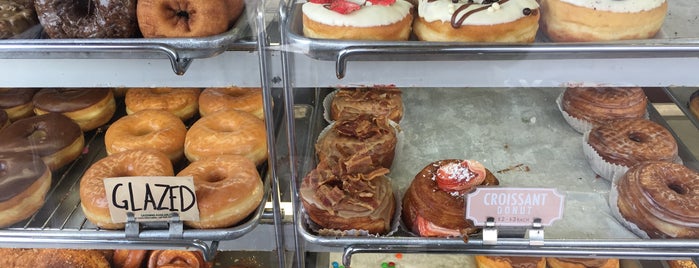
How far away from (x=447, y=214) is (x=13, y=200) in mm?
1297

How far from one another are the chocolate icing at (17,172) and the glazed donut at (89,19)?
58cm

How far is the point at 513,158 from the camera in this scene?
1845 mm

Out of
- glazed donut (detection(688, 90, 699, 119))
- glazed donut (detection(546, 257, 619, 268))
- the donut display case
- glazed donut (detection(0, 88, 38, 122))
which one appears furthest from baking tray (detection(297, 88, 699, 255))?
glazed donut (detection(0, 88, 38, 122))

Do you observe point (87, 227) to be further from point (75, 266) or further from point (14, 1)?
point (14, 1)

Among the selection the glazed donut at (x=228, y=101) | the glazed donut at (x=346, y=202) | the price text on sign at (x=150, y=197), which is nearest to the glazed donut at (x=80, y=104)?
the glazed donut at (x=228, y=101)

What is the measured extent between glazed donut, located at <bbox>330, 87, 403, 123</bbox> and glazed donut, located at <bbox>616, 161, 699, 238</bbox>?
808 millimetres

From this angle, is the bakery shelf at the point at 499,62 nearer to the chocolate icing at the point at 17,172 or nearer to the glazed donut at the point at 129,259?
the chocolate icing at the point at 17,172

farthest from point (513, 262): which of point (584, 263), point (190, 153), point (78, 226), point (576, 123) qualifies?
point (78, 226)

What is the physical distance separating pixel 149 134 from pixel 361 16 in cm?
100

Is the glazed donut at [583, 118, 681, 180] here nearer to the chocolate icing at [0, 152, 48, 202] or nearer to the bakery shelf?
the bakery shelf

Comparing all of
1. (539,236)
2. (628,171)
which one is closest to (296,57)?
(539,236)

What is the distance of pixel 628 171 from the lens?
70.7 inches

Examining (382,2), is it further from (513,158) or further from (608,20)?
(513,158)

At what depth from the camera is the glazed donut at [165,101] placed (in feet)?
7.36
